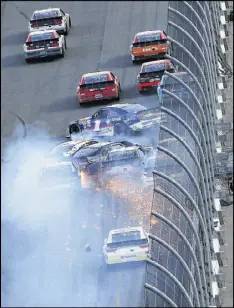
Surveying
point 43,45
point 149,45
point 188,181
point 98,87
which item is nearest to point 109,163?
point 98,87

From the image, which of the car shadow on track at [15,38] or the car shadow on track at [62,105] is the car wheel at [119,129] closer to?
the car shadow on track at [62,105]

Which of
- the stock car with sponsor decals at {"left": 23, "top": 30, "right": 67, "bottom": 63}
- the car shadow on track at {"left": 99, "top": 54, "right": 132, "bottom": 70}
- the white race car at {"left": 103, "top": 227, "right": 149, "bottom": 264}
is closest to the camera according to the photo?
the white race car at {"left": 103, "top": 227, "right": 149, "bottom": 264}

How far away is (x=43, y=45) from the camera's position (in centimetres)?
6469

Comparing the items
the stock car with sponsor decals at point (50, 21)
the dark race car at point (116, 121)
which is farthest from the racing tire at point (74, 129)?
the stock car with sponsor decals at point (50, 21)

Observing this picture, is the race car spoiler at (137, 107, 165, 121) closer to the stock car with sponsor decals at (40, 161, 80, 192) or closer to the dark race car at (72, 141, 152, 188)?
the dark race car at (72, 141, 152, 188)

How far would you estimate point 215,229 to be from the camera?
118 ft

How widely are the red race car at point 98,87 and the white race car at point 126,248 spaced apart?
47.9 feet

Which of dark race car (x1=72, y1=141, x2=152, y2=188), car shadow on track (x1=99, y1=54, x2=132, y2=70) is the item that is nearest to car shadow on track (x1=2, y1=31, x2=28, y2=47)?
car shadow on track (x1=99, y1=54, x2=132, y2=70)

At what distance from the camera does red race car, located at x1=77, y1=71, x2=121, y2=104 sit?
59.1m

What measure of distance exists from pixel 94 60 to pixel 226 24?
1634 cm

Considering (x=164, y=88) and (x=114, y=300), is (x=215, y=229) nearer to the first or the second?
(x=164, y=88)

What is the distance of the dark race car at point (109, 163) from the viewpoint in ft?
170

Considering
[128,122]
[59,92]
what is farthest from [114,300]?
[59,92]

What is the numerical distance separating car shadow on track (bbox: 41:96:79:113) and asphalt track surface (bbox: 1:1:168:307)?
4 cm
